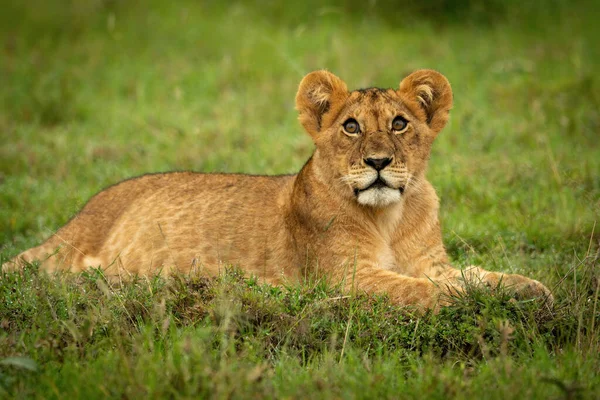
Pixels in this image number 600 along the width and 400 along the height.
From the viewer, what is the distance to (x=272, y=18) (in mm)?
13383

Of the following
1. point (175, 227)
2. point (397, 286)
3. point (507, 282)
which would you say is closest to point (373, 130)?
point (397, 286)

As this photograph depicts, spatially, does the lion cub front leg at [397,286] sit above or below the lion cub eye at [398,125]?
below

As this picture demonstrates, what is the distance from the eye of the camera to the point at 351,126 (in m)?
4.86

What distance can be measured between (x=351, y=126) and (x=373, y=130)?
158mm

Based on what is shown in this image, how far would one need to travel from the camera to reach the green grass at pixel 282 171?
349 centimetres

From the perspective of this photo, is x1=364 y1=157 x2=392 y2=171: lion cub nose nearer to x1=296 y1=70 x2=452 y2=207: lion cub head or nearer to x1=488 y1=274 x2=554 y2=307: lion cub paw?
x1=296 y1=70 x2=452 y2=207: lion cub head

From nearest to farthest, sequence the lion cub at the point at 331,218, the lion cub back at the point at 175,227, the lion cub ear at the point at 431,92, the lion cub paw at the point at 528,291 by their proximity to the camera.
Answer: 1. the lion cub paw at the point at 528,291
2. the lion cub at the point at 331,218
3. the lion cub ear at the point at 431,92
4. the lion cub back at the point at 175,227

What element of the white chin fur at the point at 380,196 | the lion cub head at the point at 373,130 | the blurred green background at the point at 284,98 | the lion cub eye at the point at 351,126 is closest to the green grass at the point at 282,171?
the blurred green background at the point at 284,98

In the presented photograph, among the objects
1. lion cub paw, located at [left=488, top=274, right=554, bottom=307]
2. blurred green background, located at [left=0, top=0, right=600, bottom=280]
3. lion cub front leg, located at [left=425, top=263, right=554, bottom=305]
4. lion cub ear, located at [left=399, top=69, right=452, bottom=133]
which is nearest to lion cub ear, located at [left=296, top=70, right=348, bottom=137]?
lion cub ear, located at [left=399, top=69, right=452, bottom=133]

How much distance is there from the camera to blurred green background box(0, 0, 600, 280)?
664 cm

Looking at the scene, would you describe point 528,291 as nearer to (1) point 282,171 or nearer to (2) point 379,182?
(2) point 379,182

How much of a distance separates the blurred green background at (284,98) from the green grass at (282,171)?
0.03m

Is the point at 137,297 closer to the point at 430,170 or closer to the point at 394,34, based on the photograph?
the point at 430,170

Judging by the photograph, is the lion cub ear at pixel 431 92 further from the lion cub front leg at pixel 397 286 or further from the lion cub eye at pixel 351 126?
the lion cub front leg at pixel 397 286
